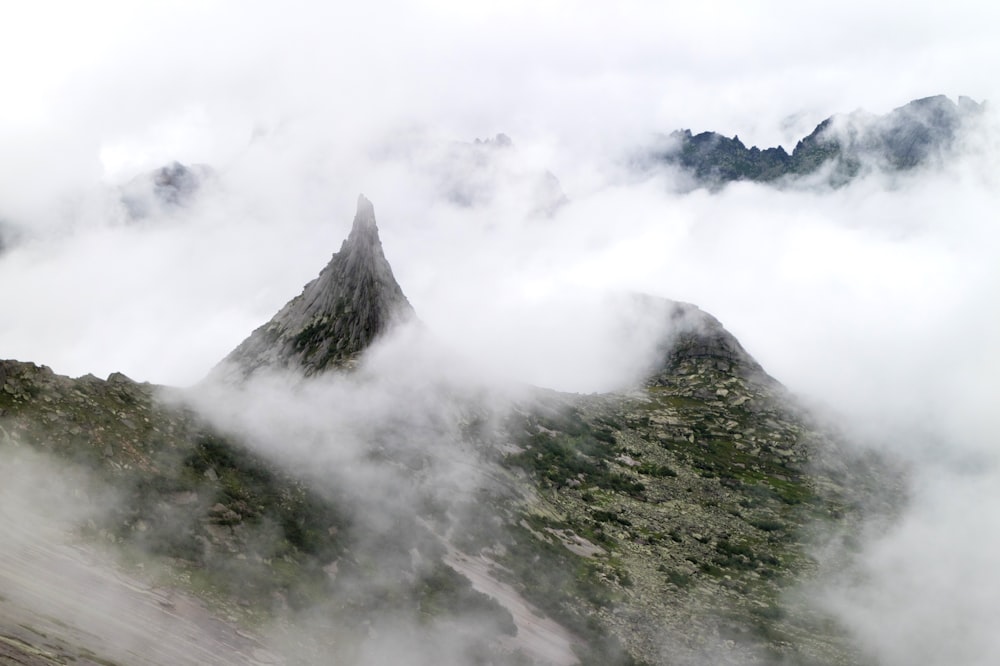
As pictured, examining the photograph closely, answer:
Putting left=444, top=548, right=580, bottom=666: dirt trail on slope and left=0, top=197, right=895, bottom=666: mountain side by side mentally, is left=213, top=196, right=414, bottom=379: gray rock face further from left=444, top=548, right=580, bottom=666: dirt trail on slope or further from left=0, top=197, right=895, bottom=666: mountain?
left=444, top=548, right=580, bottom=666: dirt trail on slope

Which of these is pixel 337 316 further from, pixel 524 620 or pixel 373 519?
pixel 524 620

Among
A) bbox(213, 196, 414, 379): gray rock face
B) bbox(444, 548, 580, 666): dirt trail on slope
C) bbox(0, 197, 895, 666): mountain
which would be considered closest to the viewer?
bbox(0, 197, 895, 666): mountain

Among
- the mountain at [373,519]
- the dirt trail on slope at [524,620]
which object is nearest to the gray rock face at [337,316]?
the mountain at [373,519]

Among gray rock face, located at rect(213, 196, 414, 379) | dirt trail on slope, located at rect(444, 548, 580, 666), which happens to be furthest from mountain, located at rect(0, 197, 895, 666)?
gray rock face, located at rect(213, 196, 414, 379)

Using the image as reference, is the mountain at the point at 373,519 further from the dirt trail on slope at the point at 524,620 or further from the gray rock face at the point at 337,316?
the gray rock face at the point at 337,316

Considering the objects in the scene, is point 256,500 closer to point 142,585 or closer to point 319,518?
point 319,518

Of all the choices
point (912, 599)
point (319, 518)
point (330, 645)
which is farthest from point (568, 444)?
point (330, 645)
